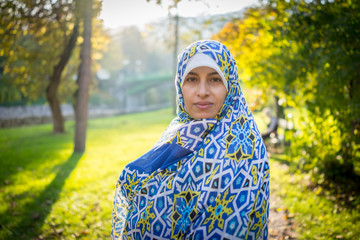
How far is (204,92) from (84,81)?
6827 mm

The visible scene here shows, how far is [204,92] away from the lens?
1707mm

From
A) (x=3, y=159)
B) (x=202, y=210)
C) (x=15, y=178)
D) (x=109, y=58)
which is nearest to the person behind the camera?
(x=202, y=210)

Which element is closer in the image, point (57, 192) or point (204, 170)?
point (204, 170)

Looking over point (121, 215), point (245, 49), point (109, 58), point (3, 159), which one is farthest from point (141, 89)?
point (121, 215)

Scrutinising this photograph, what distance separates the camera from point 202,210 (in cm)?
150

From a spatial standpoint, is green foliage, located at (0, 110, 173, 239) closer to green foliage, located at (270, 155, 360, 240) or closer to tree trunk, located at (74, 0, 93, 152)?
tree trunk, located at (74, 0, 93, 152)

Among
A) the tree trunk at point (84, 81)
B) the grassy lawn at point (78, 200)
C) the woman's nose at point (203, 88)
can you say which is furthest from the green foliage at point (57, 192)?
the woman's nose at point (203, 88)

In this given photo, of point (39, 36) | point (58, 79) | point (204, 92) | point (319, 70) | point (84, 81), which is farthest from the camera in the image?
point (58, 79)

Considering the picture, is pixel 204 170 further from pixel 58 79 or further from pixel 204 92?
pixel 58 79

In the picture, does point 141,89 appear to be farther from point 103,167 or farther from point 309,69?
point 309,69

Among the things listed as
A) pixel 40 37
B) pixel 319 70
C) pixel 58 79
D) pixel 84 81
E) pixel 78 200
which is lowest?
pixel 78 200

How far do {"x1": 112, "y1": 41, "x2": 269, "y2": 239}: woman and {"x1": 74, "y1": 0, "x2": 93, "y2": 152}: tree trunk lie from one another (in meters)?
6.22

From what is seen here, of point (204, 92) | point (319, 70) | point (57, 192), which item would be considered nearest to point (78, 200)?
point (57, 192)

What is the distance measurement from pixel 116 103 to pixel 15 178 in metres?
32.9
